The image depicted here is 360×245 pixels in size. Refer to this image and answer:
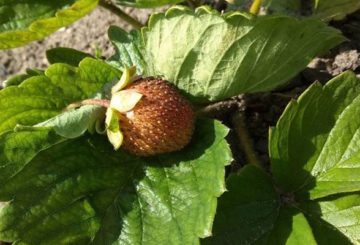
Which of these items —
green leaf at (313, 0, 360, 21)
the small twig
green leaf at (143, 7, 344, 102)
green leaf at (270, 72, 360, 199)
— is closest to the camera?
green leaf at (143, 7, 344, 102)

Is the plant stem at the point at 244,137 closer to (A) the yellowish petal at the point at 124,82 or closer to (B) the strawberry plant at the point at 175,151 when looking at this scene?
(B) the strawberry plant at the point at 175,151

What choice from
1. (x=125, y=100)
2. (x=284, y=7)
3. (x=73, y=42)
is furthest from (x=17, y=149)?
(x=73, y=42)

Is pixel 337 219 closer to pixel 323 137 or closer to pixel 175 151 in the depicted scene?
pixel 323 137

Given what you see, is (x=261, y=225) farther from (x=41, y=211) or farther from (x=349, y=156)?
(x=41, y=211)

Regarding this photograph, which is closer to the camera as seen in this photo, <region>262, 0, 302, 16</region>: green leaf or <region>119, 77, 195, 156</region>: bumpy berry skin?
<region>119, 77, 195, 156</region>: bumpy berry skin

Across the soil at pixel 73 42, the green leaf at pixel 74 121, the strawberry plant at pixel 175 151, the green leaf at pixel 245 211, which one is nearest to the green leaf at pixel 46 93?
the strawberry plant at pixel 175 151

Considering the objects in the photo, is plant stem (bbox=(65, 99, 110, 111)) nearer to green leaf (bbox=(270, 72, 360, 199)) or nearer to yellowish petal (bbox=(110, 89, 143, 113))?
yellowish petal (bbox=(110, 89, 143, 113))

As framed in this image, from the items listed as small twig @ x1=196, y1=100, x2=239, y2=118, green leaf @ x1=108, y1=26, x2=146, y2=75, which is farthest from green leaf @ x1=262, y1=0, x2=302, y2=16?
green leaf @ x1=108, y1=26, x2=146, y2=75
